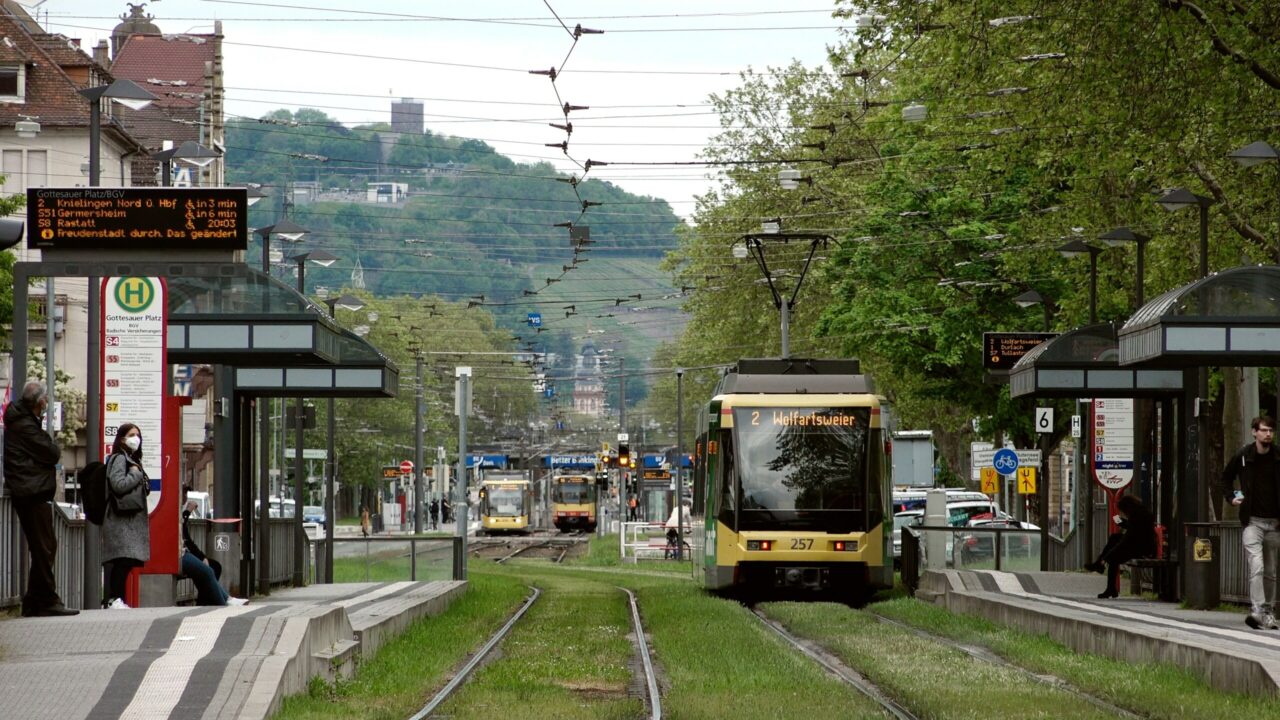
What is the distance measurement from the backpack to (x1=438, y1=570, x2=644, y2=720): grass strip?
11.2ft

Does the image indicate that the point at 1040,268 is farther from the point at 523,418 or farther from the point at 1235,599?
the point at 523,418

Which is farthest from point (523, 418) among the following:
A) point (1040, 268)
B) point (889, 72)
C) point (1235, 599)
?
point (1235, 599)

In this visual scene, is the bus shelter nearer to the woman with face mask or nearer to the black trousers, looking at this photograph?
the woman with face mask

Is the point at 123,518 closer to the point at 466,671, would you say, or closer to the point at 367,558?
the point at 466,671

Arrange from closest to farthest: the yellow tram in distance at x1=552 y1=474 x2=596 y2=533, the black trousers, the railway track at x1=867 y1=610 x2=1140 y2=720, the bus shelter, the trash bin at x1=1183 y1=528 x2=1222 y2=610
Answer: the railway track at x1=867 y1=610 x2=1140 y2=720 → the black trousers → the trash bin at x1=1183 y1=528 x2=1222 y2=610 → the bus shelter → the yellow tram in distance at x1=552 y1=474 x2=596 y2=533

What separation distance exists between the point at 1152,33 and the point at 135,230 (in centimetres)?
1321

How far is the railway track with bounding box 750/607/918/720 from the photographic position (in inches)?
522

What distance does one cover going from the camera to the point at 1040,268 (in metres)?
48.0

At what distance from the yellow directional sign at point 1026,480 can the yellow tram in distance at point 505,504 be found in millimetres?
43719

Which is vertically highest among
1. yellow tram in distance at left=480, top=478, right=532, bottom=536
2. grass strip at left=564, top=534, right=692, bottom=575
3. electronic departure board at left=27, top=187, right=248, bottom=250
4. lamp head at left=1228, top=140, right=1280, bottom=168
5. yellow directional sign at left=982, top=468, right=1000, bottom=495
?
lamp head at left=1228, top=140, right=1280, bottom=168

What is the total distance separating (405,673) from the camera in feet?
52.2

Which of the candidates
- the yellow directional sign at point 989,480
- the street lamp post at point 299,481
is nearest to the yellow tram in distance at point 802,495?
the street lamp post at point 299,481

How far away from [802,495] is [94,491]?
11.4 meters

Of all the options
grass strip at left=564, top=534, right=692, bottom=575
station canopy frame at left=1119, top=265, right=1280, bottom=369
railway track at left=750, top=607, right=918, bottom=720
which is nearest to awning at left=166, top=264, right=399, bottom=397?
railway track at left=750, top=607, right=918, bottom=720
